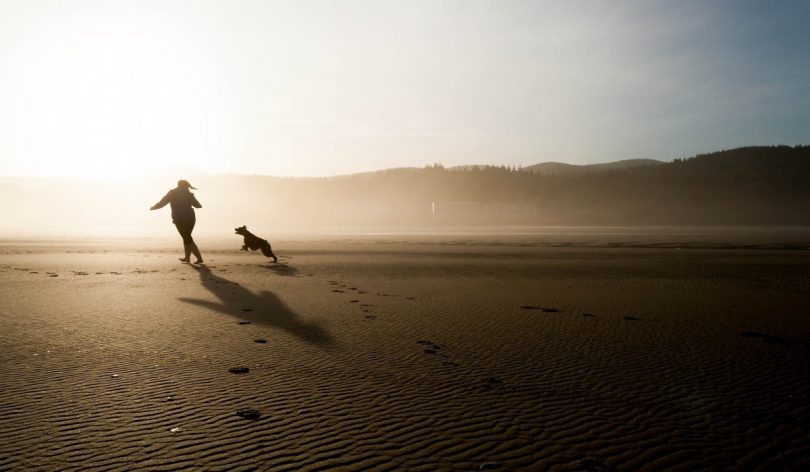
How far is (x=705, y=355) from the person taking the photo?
5.44 metres

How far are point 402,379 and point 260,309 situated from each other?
410 cm

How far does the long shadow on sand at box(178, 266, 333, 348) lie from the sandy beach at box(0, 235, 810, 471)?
0.06 metres

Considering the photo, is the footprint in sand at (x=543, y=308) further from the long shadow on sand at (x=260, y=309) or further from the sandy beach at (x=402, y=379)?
the long shadow on sand at (x=260, y=309)

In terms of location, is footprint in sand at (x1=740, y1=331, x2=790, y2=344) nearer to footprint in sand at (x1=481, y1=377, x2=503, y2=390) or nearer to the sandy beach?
the sandy beach

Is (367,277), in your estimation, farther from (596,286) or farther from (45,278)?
(45,278)

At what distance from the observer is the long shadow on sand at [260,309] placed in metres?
6.41

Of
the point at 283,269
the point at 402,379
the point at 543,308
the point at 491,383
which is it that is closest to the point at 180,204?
the point at 283,269

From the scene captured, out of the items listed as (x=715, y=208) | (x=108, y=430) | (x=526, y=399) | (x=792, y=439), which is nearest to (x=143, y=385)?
(x=108, y=430)

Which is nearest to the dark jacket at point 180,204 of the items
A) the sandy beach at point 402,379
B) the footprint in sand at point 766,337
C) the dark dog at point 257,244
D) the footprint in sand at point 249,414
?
the dark dog at point 257,244

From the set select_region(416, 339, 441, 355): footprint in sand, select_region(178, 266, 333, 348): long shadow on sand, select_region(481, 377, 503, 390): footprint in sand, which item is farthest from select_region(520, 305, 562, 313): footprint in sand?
select_region(481, 377, 503, 390): footprint in sand

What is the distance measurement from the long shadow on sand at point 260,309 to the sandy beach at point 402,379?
6cm

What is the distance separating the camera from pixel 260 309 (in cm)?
805

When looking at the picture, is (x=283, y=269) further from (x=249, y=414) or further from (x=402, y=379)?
(x=249, y=414)

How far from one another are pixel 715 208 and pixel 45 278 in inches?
2974
